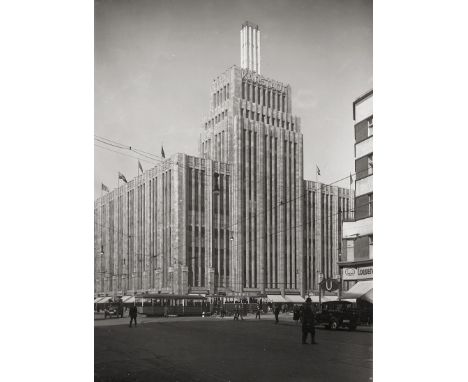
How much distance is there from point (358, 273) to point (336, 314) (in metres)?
0.51

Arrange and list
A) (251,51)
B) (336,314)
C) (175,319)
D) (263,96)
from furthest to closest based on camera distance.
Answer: (251,51) → (263,96) → (336,314) → (175,319)

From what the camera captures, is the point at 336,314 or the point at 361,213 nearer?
the point at 336,314

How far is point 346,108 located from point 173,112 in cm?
195

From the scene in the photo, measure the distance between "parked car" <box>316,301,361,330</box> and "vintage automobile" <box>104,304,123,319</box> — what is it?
206 cm

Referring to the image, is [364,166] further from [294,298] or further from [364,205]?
[294,298]

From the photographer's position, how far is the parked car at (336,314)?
580 cm

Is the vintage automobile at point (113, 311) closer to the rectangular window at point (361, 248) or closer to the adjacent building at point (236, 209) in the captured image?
the adjacent building at point (236, 209)

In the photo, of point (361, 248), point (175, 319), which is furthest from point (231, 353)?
point (361, 248)

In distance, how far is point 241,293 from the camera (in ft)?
20.5

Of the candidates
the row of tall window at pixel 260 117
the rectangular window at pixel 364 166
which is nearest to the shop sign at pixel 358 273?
the rectangular window at pixel 364 166

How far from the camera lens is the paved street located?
5488mm

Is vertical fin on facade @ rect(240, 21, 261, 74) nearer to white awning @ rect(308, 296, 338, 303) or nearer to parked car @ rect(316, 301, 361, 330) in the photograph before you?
white awning @ rect(308, 296, 338, 303)

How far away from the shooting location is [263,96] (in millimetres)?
6188
